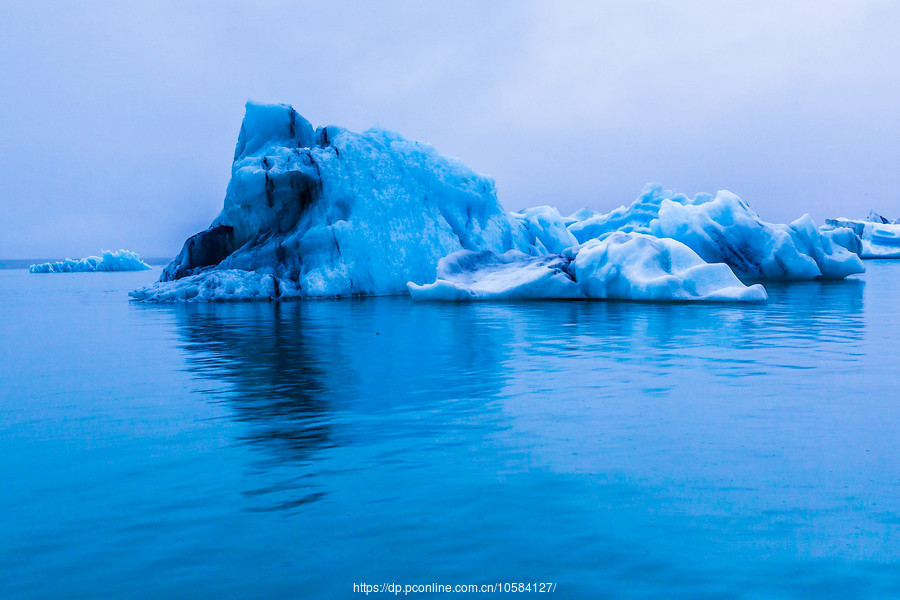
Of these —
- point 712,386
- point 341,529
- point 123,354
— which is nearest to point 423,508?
point 341,529

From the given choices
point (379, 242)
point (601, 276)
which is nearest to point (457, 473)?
point (601, 276)

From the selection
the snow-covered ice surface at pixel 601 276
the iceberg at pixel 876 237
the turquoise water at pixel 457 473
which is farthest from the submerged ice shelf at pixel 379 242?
the iceberg at pixel 876 237

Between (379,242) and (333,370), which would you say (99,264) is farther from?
(333,370)

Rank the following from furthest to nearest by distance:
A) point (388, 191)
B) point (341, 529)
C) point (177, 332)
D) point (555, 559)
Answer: point (388, 191) → point (177, 332) → point (341, 529) → point (555, 559)

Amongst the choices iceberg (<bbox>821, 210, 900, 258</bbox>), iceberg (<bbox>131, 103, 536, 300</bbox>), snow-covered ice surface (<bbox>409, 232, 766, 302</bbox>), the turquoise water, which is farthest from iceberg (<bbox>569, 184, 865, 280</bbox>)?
iceberg (<bbox>821, 210, 900, 258</bbox>)

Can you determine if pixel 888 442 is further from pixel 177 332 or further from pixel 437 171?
pixel 437 171

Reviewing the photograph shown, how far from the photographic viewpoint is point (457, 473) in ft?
13.2

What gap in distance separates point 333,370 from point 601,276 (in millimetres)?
12118

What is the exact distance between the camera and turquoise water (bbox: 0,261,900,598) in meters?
2.85

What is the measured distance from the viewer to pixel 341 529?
323 centimetres

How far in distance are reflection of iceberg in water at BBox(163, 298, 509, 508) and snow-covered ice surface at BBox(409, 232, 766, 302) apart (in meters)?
4.29

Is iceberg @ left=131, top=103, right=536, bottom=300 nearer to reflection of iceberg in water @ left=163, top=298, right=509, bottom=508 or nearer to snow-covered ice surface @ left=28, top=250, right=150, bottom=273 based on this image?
reflection of iceberg in water @ left=163, top=298, right=509, bottom=508

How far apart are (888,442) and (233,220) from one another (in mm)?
22374

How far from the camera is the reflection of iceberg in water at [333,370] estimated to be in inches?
198
